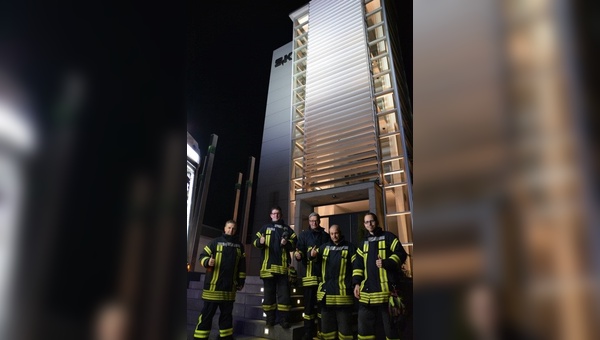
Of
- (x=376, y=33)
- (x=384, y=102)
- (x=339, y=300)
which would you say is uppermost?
(x=376, y=33)

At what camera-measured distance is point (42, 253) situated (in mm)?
438

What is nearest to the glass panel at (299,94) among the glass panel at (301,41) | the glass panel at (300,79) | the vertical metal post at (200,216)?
the glass panel at (300,79)

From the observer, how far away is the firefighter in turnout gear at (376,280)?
193 inches

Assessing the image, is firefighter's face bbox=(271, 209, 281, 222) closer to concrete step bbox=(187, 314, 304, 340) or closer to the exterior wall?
concrete step bbox=(187, 314, 304, 340)

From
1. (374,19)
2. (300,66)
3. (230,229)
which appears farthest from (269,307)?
(374,19)

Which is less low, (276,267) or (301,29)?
(301,29)

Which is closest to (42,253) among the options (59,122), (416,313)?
(59,122)

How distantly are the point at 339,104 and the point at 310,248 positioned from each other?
5.73m

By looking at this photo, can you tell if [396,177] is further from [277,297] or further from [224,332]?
[224,332]

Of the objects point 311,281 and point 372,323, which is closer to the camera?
point 372,323

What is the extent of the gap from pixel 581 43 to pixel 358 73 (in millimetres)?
10490

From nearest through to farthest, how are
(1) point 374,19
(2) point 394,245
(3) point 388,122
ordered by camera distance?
1. (2) point 394,245
2. (3) point 388,122
3. (1) point 374,19

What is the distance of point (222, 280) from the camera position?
5.33 metres

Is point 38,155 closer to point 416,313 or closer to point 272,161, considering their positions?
point 416,313
